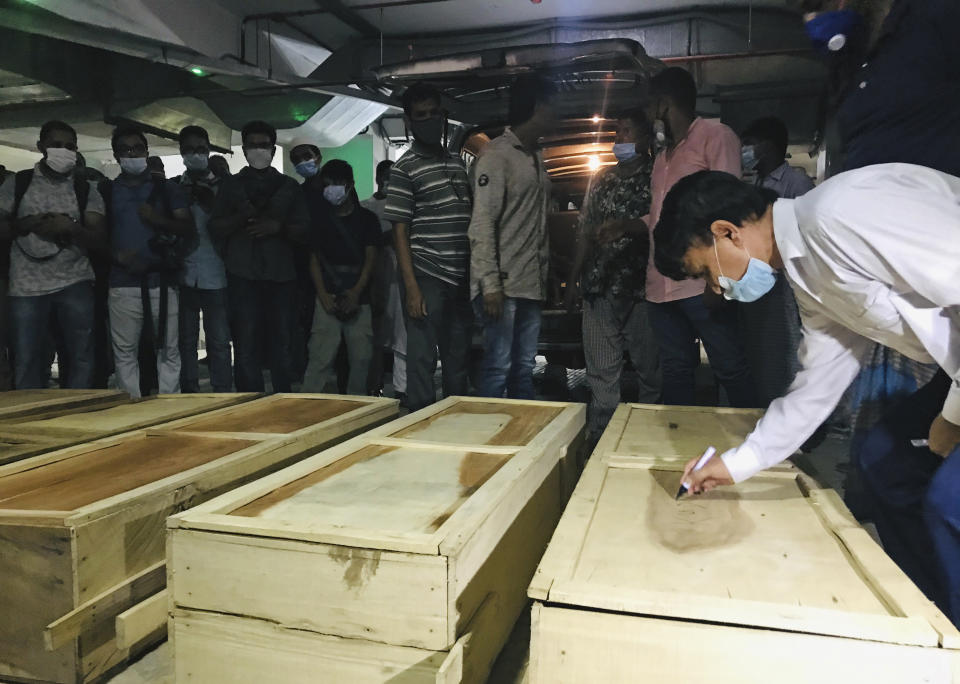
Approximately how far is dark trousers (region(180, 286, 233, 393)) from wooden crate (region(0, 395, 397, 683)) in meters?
1.94

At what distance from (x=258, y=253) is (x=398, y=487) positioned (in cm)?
258

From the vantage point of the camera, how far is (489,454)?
6.39 ft

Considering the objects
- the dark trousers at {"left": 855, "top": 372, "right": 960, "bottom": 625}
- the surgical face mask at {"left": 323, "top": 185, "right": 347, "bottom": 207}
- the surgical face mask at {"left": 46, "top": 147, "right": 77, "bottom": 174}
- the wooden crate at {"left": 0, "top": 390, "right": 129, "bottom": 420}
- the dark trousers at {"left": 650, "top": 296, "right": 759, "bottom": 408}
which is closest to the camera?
the dark trousers at {"left": 855, "top": 372, "right": 960, "bottom": 625}

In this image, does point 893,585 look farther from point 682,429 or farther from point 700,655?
point 682,429

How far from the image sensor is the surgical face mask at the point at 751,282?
1582 millimetres

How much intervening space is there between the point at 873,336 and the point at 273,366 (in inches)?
124

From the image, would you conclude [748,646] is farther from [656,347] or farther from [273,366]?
[273,366]

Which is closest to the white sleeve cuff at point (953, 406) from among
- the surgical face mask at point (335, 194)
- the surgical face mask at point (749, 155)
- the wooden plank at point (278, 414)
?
the wooden plank at point (278, 414)

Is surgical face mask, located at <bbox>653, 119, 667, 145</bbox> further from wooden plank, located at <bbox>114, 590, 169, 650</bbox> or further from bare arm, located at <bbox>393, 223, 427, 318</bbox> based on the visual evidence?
wooden plank, located at <bbox>114, 590, 169, 650</bbox>

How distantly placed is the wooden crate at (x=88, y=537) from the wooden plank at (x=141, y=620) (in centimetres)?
3

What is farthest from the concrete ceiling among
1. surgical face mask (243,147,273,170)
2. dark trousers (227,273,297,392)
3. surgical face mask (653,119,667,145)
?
surgical face mask (653,119,667,145)

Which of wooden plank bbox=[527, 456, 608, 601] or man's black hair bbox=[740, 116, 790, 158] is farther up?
man's black hair bbox=[740, 116, 790, 158]

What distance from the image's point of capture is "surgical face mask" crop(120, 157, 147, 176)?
3943mm

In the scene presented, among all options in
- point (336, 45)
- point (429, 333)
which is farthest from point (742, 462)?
point (336, 45)
